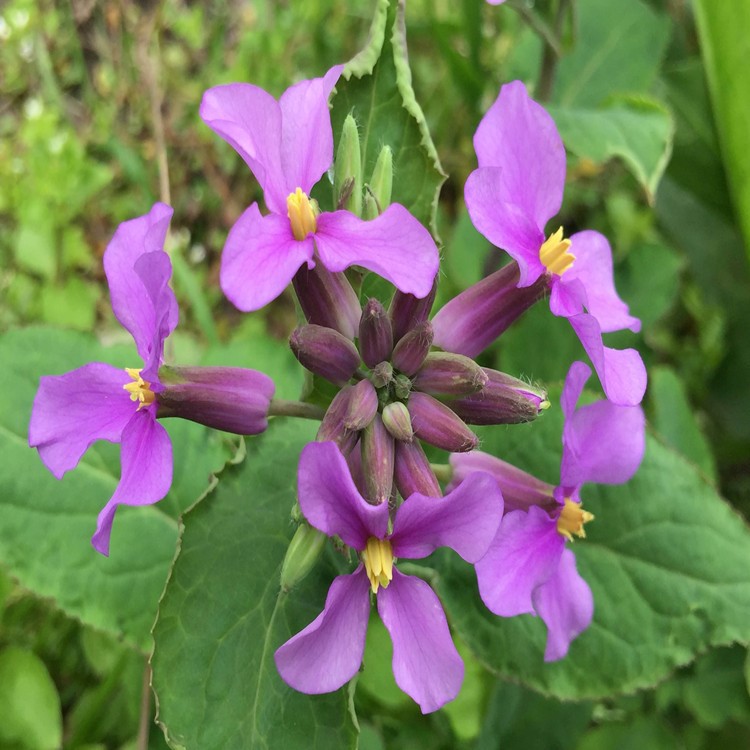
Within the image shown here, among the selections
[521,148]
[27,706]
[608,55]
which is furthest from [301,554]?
[608,55]

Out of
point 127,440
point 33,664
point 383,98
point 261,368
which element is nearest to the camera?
point 127,440

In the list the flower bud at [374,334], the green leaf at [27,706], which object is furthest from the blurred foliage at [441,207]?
the flower bud at [374,334]

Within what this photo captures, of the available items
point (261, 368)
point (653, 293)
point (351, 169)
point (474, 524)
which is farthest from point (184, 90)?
point (474, 524)

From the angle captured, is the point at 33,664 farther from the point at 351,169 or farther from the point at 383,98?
the point at 383,98

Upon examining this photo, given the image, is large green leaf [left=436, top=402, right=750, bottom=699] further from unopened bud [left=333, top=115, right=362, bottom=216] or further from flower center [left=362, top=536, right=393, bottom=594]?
unopened bud [left=333, top=115, right=362, bottom=216]

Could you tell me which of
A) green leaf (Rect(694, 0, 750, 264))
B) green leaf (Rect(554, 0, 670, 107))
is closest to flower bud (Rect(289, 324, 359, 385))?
green leaf (Rect(694, 0, 750, 264))

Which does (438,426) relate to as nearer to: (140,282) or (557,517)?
(557,517)

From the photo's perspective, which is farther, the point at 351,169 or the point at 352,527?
the point at 351,169
